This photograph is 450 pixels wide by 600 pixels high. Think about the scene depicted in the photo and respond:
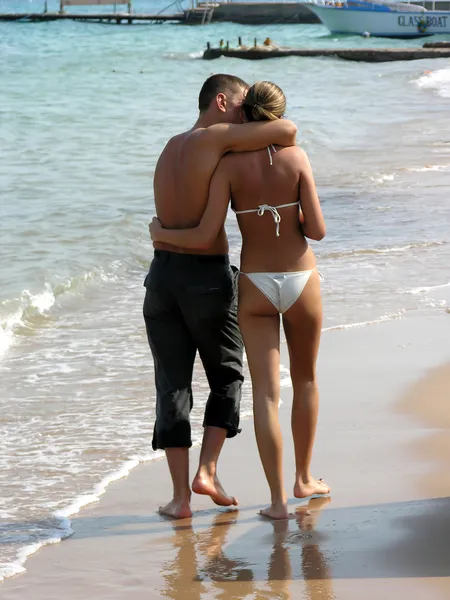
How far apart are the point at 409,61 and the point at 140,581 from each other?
40.2 metres

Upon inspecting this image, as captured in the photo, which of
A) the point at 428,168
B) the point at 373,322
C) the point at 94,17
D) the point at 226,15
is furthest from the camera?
the point at 226,15

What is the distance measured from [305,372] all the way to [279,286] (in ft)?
1.27

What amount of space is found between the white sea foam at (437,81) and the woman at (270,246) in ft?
81.2

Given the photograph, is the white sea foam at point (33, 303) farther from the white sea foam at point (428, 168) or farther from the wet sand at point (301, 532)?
the white sea foam at point (428, 168)

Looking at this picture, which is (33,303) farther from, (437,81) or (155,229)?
(437,81)

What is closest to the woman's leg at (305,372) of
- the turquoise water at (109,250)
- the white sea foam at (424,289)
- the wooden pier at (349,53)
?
the turquoise water at (109,250)

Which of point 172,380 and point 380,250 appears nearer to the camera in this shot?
point 172,380

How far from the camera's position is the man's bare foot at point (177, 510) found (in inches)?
152

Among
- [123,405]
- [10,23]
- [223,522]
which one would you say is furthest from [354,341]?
[10,23]

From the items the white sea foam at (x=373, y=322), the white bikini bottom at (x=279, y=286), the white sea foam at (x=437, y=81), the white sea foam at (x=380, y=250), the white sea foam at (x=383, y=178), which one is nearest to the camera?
the white bikini bottom at (x=279, y=286)

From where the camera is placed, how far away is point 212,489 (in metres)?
3.84

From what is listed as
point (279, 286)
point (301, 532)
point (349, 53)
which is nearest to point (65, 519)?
point (301, 532)

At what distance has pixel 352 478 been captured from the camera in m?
4.11

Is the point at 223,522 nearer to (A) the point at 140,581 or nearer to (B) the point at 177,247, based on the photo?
(A) the point at 140,581
